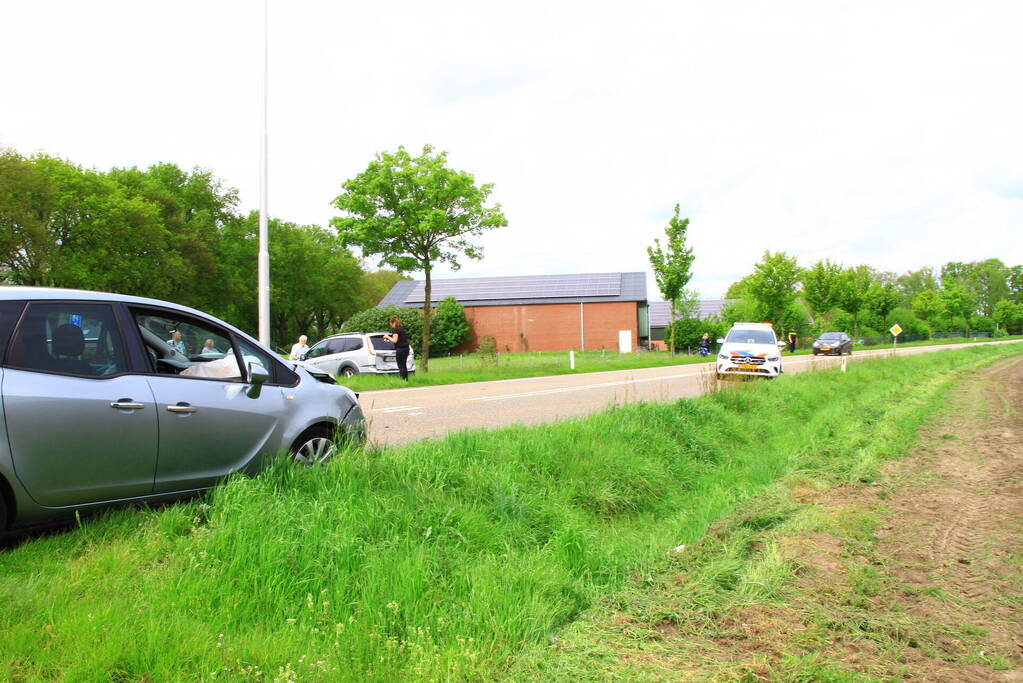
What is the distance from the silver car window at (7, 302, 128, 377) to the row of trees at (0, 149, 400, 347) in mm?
19207

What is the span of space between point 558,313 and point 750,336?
126 feet

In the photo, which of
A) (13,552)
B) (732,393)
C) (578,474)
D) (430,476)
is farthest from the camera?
(732,393)

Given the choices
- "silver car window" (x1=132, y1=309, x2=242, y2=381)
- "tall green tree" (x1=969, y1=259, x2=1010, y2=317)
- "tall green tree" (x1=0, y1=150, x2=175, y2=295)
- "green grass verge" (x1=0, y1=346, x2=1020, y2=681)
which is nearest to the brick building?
"tall green tree" (x1=0, y1=150, x2=175, y2=295)

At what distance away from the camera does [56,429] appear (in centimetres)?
411

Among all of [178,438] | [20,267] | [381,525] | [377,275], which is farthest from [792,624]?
[377,275]

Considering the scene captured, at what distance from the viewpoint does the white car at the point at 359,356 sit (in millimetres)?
21141

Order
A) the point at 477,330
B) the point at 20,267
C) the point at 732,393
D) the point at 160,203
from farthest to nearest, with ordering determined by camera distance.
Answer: the point at 477,330
the point at 160,203
the point at 20,267
the point at 732,393

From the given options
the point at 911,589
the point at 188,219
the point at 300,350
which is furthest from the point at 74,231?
the point at 911,589

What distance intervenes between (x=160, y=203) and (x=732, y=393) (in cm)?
4456

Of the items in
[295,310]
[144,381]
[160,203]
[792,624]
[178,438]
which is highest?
[160,203]

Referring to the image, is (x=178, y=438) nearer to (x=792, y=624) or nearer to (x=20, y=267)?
(x=792, y=624)

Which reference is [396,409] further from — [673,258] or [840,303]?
[840,303]

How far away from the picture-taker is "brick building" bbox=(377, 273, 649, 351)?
5806 centimetres

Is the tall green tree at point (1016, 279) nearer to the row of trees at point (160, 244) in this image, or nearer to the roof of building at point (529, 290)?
the roof of building at point (529, 290)
